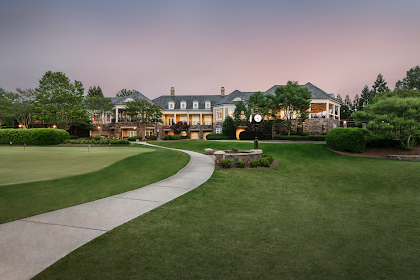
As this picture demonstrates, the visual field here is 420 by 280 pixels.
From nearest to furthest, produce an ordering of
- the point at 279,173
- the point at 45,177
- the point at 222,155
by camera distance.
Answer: the point at 45,177, the point at 279,173, the point at 222,155

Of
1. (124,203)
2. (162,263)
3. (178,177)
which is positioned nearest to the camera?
(162,263)

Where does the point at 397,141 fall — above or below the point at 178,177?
above

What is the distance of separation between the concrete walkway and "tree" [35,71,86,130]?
3845 cm

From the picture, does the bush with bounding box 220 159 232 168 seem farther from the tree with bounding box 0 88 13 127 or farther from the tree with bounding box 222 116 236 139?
the tree with bounding box 0 88 13 127

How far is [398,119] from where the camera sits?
15164mm

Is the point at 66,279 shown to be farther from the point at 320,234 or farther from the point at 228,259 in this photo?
the point at 320,234

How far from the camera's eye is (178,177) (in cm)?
971

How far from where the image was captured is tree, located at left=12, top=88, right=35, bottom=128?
42.7m

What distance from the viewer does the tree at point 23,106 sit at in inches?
1681

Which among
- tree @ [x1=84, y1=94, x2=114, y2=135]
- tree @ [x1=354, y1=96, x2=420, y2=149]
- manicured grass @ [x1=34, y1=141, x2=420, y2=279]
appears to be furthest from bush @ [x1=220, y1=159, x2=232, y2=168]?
tree @ [x1=84, y1=94, x2=114, y2=135]

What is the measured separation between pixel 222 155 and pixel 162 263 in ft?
31.8

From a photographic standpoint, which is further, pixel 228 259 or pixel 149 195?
pixel 149 195

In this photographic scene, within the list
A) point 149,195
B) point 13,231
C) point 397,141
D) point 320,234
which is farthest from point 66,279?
point 397,141

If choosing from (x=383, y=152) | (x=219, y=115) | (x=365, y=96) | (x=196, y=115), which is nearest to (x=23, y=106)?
(x=196, y=115)
